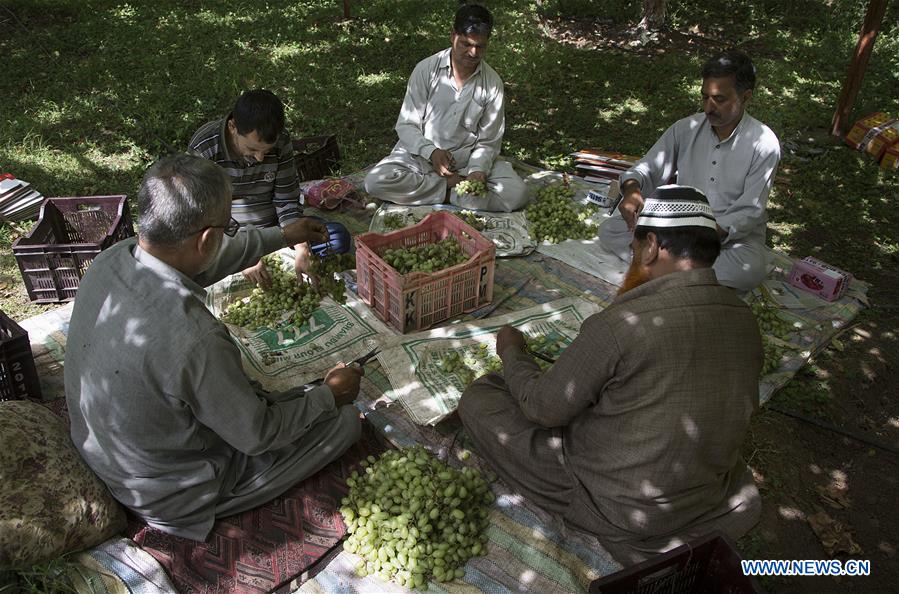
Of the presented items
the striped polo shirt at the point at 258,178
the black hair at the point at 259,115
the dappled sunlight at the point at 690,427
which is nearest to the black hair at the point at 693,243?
the dappled sunlight at the point at 690,427

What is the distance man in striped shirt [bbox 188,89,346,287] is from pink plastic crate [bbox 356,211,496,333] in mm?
485

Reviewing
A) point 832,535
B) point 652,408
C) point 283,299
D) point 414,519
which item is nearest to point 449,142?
point 283,299

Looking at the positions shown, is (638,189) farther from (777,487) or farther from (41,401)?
(41,401)

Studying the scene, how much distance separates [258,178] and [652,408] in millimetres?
3391

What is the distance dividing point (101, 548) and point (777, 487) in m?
3.60

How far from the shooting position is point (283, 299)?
465 cm

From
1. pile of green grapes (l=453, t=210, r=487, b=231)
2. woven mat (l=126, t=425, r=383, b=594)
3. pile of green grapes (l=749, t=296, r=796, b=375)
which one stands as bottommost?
woven mat (l=126, t=425, r=383, b=594)

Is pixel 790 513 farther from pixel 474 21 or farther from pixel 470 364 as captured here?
pixel 474 21

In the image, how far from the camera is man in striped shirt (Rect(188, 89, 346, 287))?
4.09 meters

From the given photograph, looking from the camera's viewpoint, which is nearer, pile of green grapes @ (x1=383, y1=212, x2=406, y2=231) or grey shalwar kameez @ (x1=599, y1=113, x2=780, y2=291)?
grey shalwar kameez @ (x1=599, y1=113, x2=780, y2=291)

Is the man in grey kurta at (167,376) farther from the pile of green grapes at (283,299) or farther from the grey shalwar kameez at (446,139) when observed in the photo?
the grey shalwar kameez at (446,139)

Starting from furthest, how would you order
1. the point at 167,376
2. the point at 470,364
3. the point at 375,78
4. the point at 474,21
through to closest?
1. the point at 375,78
2. the point at 474,21
3. the point at 470,364
4. the point at 167,376

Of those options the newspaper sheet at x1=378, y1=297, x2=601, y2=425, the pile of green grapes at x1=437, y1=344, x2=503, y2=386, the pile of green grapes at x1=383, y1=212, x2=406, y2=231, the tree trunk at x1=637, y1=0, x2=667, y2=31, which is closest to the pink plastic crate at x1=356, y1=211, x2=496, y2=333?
the newspaper sheet at x1=378, y1=297, x2=601, y2=425

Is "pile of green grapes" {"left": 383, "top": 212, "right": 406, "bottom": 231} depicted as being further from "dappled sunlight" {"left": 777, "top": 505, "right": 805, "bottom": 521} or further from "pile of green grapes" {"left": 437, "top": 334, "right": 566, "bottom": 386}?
"dappled sunlight" {"left": 777, "top": 505, "right": 805, "bottom": 521}
